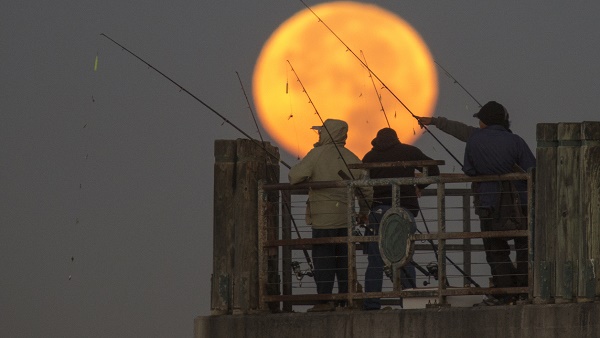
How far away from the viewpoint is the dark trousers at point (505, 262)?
22141 millimetres

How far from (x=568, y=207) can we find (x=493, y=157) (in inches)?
44.5

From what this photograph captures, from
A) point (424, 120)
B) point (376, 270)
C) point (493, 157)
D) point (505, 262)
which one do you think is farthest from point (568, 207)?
point (424, 120)

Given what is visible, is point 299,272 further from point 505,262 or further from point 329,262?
point 505,262

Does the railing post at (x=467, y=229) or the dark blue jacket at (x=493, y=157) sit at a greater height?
the dark blue jacket at (x=493, y=157)

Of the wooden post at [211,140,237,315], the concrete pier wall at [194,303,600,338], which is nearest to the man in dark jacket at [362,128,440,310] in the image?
the concrete pier wall at [194,303,600,338]

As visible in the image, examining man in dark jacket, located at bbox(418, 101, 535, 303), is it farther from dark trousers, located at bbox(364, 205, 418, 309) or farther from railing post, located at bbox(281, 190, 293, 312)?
railing post, located at bbox(281, 190, 293, 312)

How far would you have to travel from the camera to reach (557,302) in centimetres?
2139

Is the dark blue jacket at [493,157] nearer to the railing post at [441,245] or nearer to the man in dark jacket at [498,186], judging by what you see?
the man in dark jacket at [498,186]

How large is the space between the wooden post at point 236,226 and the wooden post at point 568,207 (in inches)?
141

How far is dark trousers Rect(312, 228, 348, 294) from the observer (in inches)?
923

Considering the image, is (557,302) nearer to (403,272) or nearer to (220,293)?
(403,272)

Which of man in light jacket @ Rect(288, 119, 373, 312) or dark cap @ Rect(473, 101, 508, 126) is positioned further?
man in light jacket @ Rect(288, 119, 373, 312)

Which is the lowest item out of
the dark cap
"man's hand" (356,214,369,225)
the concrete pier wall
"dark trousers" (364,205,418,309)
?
the concrete pier wall

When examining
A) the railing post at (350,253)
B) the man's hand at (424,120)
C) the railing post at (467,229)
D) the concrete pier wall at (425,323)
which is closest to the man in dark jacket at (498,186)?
the concrete pier wall at (425,323)
